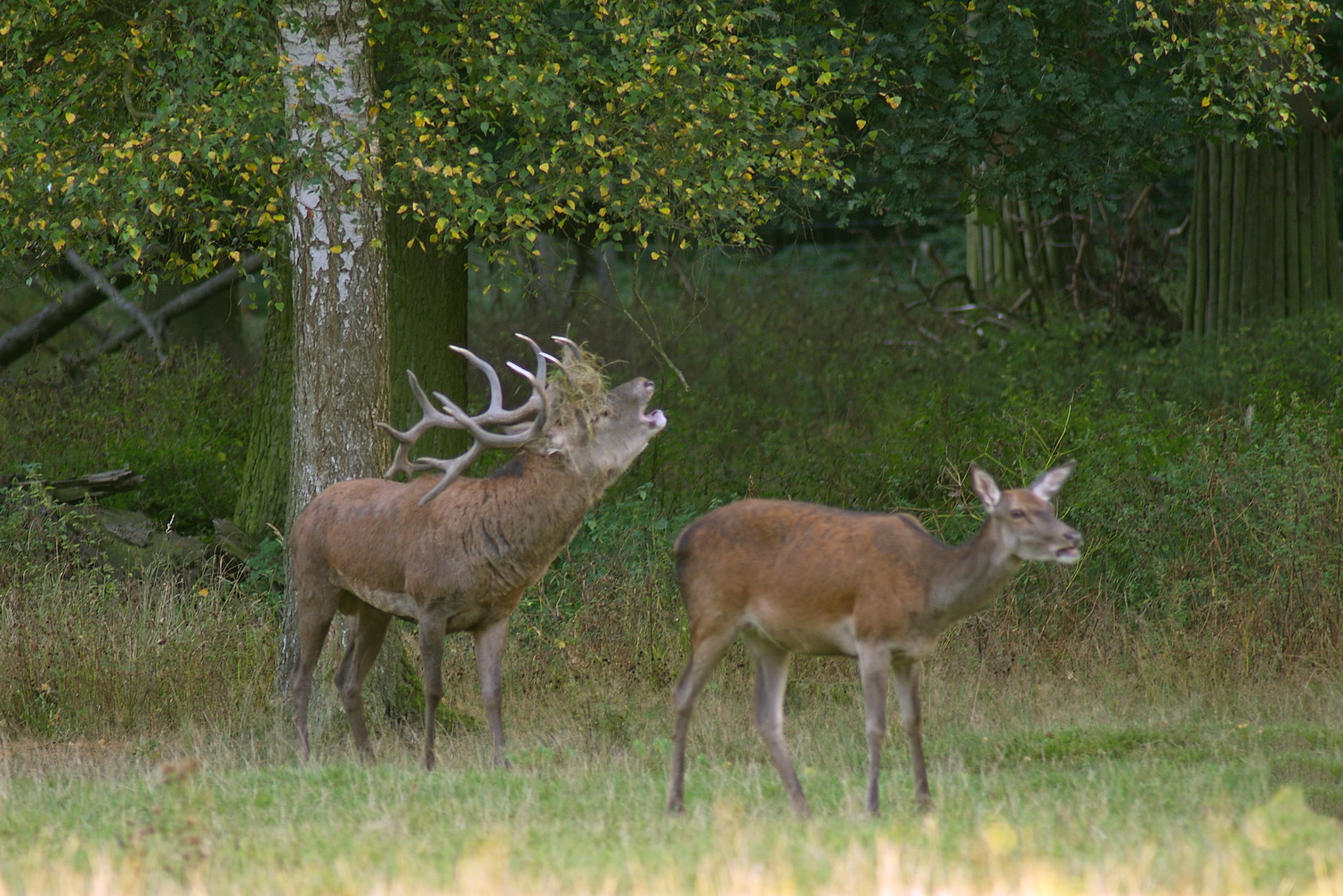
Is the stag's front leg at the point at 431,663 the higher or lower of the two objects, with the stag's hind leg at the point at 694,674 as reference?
lower

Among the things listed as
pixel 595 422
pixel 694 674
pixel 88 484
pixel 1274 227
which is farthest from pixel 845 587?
pixel 1274 227

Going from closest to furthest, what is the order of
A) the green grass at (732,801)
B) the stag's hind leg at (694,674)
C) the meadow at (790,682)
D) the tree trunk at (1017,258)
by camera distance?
1. the green grass at (732,801)
2. the meadow at (790,682)
3. the stag's hind leg at (694,674)
4. the tree trunk at (1017,258)

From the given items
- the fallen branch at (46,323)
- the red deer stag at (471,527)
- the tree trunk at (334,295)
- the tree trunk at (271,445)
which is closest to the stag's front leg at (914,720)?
Answer: the red deer stag at (471,527)

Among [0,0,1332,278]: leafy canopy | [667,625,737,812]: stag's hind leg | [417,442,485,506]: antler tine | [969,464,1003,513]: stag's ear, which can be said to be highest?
[0,0,1332,278]: leafy canopy

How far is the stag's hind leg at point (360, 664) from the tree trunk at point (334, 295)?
559mm

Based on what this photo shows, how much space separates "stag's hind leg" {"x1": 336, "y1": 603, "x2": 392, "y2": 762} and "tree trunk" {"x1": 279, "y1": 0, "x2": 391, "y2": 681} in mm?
559

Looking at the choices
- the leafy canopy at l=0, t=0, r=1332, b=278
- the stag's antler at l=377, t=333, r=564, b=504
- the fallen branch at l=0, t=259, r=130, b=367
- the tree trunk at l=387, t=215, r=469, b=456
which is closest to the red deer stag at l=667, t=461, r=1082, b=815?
the stag's antler at l=377, t=333, r=564, b=504

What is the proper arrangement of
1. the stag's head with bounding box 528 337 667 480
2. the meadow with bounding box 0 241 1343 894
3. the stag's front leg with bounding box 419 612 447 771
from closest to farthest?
the meadow with bounding box 0 241 1343 894 < the stag's front leg with bounding box 419 612 447 771 < the stag's head with bounding box 528 337 667 480

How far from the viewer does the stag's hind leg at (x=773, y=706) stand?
6.43 meters

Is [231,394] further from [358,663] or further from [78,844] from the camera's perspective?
[78,844]

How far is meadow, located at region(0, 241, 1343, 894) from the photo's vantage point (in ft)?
17.1

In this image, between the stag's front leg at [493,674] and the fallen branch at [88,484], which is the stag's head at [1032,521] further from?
the fallen branch at [88,484]

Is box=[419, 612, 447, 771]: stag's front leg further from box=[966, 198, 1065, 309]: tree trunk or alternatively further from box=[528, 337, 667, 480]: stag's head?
box=[966, 198, 1065, 309]: tree trunk

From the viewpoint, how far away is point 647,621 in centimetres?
1032
